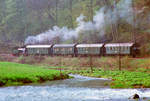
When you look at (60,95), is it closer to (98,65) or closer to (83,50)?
(98,65)

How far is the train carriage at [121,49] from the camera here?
54.8m

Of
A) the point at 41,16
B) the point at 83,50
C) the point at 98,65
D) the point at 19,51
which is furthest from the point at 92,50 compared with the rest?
the point at 41,16

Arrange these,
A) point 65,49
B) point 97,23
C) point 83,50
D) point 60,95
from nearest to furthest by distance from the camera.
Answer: point 60,95 < point 83,50 < point 65,49 < point 97,23

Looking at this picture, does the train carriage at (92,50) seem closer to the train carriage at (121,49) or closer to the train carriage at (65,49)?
the train carriage at (121,49)

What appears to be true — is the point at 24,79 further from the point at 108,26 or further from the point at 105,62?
the point at 108,26

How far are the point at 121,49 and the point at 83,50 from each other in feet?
30.3

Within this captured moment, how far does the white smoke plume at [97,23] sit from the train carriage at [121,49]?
1366 centimetres

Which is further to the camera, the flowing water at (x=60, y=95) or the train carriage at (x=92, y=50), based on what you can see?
the train carriage at (x=92, y=50)

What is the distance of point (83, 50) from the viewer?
6097 cm

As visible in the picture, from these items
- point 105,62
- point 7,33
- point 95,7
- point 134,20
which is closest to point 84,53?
point 105,62

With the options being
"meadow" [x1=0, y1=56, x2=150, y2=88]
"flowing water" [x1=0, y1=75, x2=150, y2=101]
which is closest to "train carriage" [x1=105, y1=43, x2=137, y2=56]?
"meadow" [x1=0, y1=56, x2=150, y2=88]

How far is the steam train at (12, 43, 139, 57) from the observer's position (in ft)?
182

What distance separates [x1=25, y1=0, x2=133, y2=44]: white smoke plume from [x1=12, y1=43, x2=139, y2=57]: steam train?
11789 millimetres

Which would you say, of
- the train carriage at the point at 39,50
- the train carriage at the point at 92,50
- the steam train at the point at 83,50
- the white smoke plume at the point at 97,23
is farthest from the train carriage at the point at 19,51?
the train carriage at the point at 92,50
